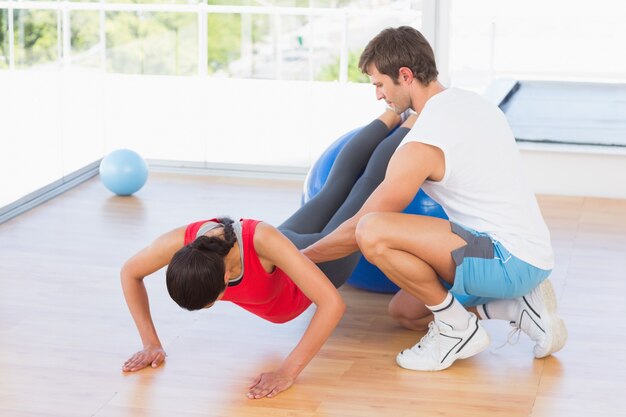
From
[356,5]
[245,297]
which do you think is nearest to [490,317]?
[245,297]

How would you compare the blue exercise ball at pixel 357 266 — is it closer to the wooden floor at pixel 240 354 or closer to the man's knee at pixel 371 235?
the wooden floor at pixel 240 354

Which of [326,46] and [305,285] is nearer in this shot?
[305,285]

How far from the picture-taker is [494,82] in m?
5.93

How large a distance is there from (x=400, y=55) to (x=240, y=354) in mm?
1001

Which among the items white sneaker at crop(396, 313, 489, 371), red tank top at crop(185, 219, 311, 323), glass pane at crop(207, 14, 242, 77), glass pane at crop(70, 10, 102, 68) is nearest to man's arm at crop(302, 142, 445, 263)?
red tank top at crop(185, 219, 311, 323)

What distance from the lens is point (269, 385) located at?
2.58 metres

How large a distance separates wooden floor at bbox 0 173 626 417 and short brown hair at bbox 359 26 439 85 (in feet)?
2.75

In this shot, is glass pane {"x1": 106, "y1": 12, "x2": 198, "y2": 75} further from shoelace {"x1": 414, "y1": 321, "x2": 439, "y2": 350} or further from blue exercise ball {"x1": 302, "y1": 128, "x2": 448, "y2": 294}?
shoelace {"x1": 414, "y1": 321, "x2": 439, "y2": 350}

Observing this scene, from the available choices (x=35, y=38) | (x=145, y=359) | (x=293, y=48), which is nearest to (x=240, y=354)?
(x=145, y=359)

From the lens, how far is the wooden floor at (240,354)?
2541 mm

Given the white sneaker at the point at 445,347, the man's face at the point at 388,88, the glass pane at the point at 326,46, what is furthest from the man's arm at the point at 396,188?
the glass pane at the point at 326,46

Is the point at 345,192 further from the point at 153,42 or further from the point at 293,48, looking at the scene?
the point at 153,42

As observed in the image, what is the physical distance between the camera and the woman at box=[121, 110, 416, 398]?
234cm

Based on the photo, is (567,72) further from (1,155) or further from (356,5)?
(1,155)
